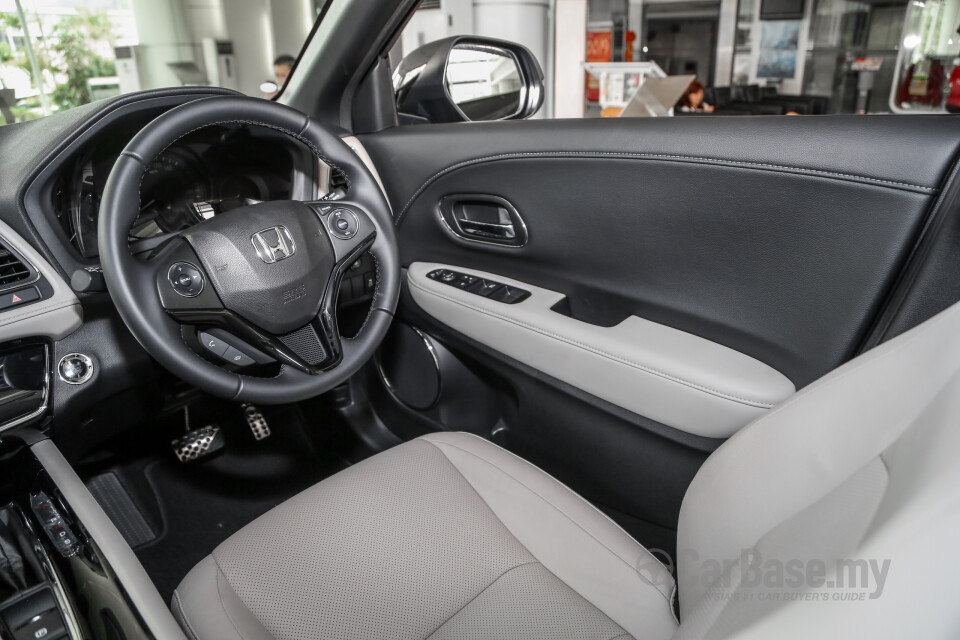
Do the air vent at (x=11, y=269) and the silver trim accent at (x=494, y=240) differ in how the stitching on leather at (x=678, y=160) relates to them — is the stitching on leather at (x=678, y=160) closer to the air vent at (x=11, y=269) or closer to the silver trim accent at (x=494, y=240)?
the silver trim accent at (x=494, y=240)

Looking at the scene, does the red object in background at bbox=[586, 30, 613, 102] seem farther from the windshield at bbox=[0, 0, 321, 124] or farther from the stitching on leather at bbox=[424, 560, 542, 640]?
the stitching on leather at bbox=[424, 560, 542, 640]

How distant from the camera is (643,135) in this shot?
1104 mm

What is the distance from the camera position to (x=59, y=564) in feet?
3.02

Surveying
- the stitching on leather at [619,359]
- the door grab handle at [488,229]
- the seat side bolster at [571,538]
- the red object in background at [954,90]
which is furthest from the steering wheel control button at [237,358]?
the red object in background at [954,90]

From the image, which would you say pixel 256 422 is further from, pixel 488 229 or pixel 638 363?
pixel 638 363

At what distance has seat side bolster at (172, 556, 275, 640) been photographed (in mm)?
812

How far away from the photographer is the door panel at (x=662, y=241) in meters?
0.89

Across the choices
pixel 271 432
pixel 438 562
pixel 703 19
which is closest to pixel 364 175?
pixel 438 562

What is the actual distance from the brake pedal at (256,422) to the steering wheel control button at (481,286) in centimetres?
60

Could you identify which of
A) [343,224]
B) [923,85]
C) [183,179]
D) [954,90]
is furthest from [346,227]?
[923,85]

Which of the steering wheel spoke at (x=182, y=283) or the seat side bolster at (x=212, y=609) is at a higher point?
the steering wheel spoke at (x=182, y=283)

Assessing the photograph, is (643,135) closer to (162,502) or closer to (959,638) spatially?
(959,638)

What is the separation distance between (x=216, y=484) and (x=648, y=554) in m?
1.11

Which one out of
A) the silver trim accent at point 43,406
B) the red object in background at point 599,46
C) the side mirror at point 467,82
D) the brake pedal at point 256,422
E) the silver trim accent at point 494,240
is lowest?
the brake pedal at point 256,422
